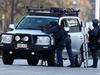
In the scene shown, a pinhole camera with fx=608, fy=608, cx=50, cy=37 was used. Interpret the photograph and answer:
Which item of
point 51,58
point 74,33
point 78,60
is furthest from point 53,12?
point 51,58

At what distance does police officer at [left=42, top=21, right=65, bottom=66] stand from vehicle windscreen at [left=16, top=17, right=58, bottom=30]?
70 centimetres

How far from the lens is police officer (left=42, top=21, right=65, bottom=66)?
21281 millimetres

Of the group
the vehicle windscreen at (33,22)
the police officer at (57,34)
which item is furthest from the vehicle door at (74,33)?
the police officer at (57,34)

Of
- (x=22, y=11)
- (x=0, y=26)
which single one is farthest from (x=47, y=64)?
(x=0, y=26)

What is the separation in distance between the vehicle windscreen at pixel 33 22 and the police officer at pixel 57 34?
703mm

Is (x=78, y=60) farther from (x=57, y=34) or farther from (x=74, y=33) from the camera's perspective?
(x=57, y=34)

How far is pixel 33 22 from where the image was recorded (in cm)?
2259

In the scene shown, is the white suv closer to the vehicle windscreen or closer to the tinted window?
the vehicle windscreen

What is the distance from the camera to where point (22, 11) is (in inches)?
2515

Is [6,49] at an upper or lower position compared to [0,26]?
upper

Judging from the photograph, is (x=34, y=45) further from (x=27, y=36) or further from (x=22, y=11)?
(x=22, y=11)

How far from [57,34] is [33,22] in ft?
5.18

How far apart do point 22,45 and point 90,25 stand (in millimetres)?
2852

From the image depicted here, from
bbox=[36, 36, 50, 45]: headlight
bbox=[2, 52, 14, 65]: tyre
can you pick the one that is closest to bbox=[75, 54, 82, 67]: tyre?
bbox=[36, 36, 50, 45]: headlight
